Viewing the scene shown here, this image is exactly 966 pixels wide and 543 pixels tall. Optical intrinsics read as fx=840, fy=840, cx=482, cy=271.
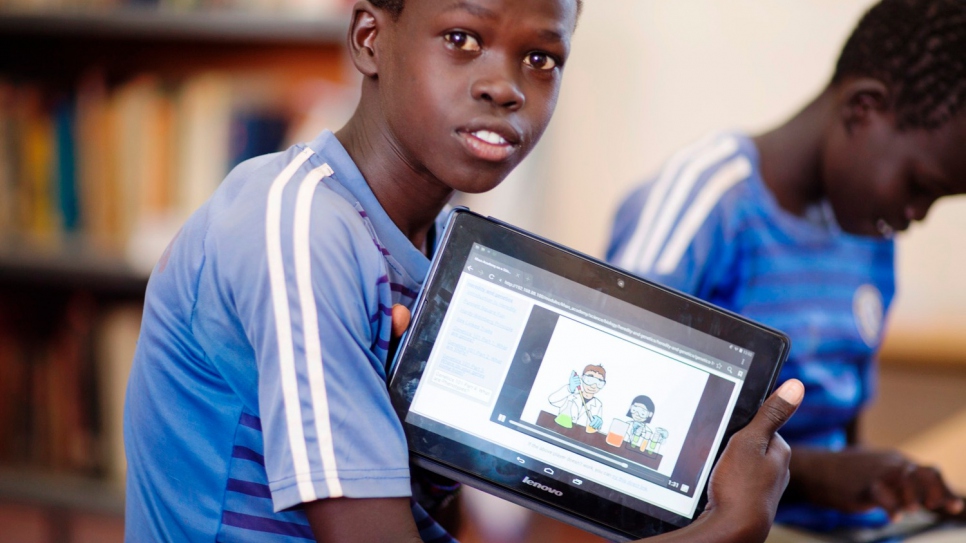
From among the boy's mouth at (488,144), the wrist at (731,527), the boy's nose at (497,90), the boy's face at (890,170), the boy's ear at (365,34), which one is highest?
the boy's face at (890,170)

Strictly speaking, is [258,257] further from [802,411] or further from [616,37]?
[616,37]

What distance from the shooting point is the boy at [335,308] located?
603 millimetres

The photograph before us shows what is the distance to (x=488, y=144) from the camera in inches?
27.2

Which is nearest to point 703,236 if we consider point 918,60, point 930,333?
point 918,60

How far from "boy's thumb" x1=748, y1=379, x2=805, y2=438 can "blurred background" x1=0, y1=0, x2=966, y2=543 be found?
106cm

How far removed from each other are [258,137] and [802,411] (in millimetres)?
1147

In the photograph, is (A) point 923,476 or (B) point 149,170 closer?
(A) point 923,476

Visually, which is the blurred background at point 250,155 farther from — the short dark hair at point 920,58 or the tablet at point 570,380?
the tablet at point 570,380

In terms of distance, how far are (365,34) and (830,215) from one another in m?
0.72

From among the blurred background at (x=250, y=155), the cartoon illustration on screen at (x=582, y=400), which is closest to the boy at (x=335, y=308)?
the cartoon illustration on screen at (x=582, y=400)

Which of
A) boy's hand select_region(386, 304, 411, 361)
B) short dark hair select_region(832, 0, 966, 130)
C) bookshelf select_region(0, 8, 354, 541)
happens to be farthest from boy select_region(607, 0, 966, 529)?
bookshelf select_region(0, 8, 354, 541)

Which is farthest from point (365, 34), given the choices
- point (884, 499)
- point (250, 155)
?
point (250, 155)

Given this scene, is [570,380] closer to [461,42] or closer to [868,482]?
[461,42]

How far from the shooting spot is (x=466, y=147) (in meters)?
0.69
